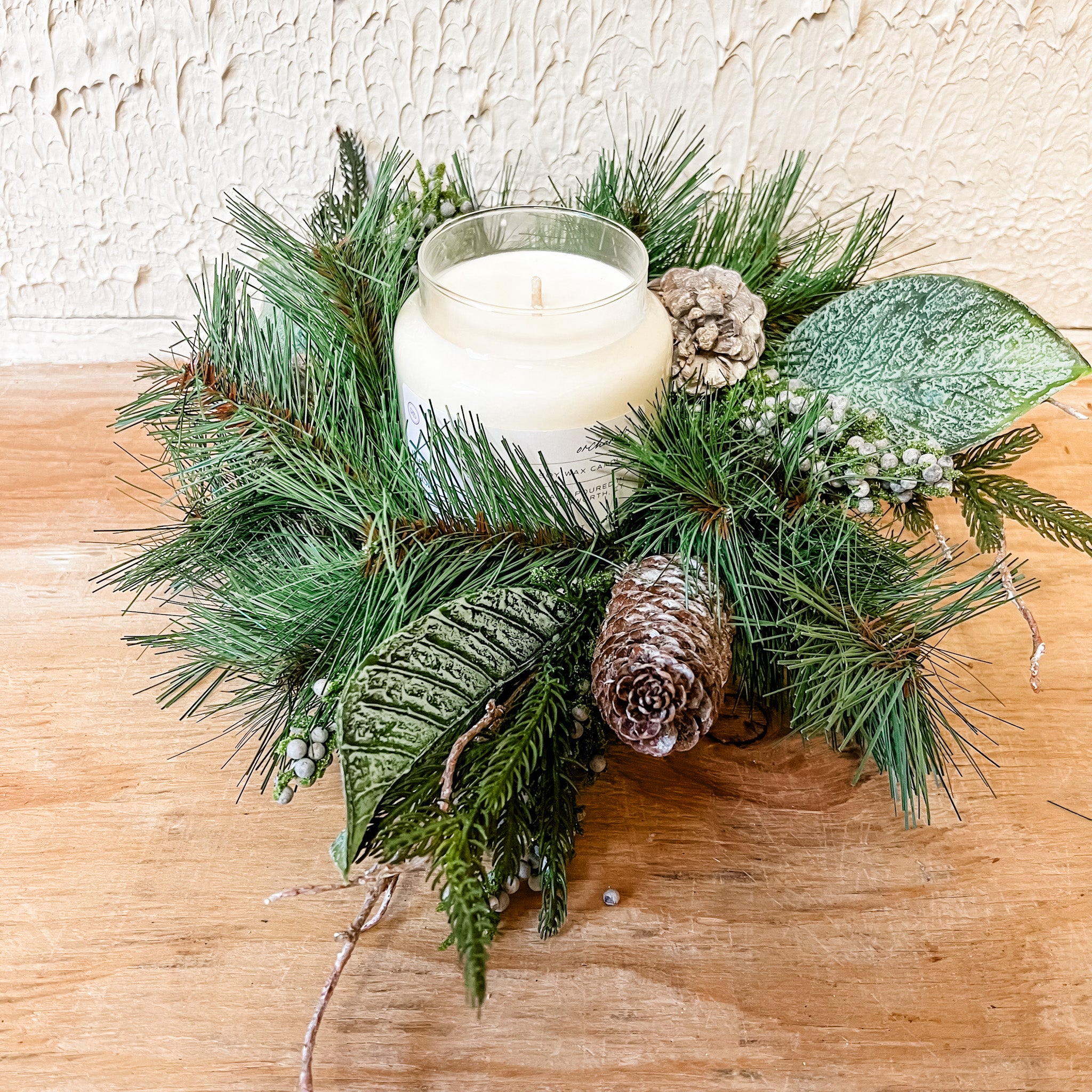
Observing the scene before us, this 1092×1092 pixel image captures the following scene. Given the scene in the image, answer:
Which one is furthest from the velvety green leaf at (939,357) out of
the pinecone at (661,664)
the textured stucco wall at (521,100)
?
the textured stucco wall at (521,100)

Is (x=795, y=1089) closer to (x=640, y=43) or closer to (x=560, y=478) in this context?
(x=560, y=478)

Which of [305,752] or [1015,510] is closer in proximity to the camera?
[305,752]

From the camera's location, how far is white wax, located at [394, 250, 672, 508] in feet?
1.23

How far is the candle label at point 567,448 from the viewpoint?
1.25 feet

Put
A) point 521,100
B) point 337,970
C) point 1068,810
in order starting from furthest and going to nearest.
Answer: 1. point 521,100
2. point 1068,810
3. point 337,970

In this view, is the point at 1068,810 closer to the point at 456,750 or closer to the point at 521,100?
the point at 456,750

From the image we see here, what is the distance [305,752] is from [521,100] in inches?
17.2

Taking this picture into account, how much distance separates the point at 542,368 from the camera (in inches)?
14.7

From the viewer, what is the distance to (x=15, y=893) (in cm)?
37

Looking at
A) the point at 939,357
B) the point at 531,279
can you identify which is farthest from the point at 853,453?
the point at 531,279

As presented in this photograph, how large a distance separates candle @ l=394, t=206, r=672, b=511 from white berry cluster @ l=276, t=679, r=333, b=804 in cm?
12

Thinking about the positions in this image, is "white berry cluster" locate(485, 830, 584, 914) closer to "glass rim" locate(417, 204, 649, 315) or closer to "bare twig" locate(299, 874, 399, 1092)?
"bare twig" locate(299, 874, 399, 1092)

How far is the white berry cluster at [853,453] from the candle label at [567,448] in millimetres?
66

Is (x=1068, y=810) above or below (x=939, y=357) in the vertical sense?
below
